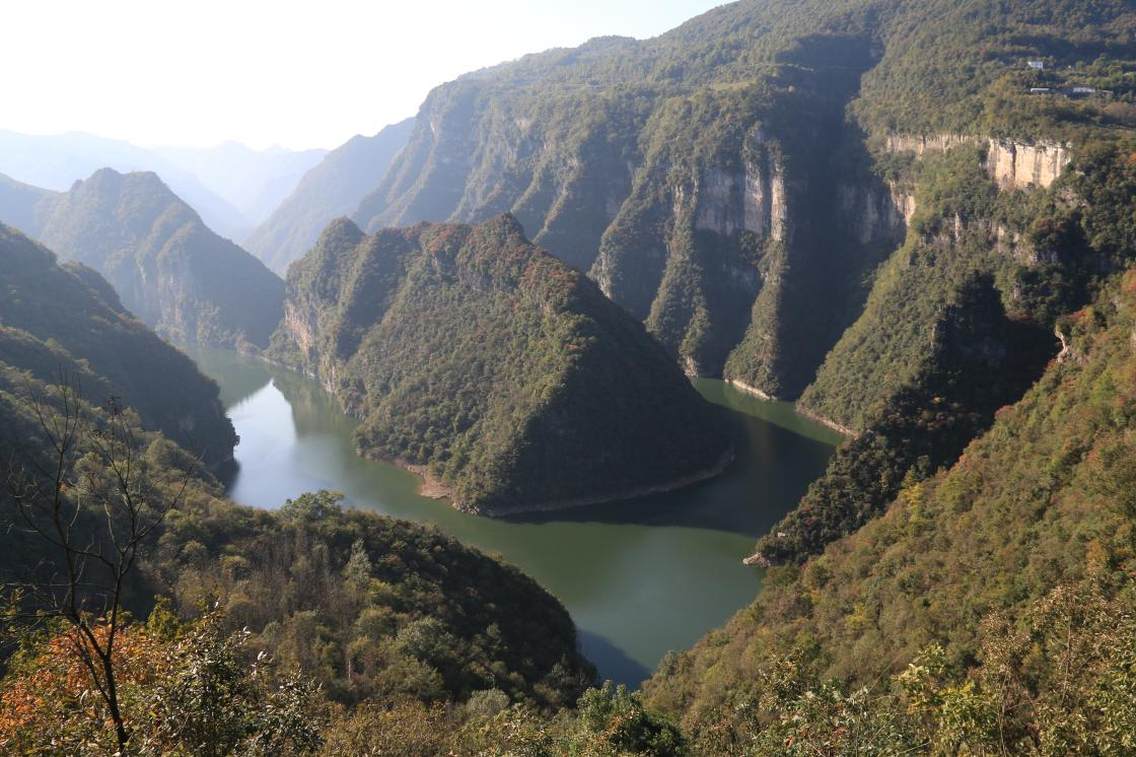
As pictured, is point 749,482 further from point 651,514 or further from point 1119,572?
point 1119,572

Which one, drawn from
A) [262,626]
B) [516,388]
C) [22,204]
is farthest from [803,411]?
[22,204]

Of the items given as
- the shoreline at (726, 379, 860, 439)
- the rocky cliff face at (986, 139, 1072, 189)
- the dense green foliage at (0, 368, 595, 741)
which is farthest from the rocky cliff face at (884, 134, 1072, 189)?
the dense green foliage at (0, 368, 595, 741)

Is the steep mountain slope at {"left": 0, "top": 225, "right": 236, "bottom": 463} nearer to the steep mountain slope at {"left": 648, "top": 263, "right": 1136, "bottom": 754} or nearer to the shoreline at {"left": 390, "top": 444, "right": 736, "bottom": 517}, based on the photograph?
the shoreline at {"left": 390, "top": 444, "right": 736, "bottom": 517}

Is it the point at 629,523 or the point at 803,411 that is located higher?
the point at 803,411

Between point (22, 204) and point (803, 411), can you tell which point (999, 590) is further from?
point (22, 204)

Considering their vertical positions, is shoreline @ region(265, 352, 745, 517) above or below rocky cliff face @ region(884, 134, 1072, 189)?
below

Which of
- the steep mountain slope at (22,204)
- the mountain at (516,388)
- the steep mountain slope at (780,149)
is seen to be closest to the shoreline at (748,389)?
the steep mountain slope at (780,149)

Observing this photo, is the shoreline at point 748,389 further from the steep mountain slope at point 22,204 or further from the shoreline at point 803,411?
the steep mountain slope at point 22,204

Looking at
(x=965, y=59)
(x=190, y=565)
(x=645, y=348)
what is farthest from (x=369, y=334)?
(x=965, y=59)
